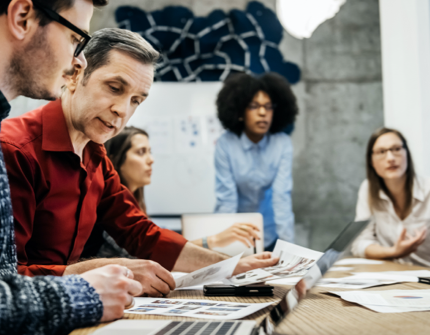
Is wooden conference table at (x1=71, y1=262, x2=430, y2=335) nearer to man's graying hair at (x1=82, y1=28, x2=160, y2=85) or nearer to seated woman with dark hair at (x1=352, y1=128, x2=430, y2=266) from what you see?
man's graying hair at (x1=82, y1=28, x2=160, y2=85)

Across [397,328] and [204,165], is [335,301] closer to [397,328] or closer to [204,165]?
[397,328]

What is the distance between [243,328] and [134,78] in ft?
2.26

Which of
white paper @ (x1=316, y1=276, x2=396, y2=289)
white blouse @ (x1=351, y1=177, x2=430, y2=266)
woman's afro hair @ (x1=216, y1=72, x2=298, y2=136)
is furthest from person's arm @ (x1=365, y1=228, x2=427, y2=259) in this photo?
woman's afro hair @ (x1=216, y1=72, x2=298, y2=136)

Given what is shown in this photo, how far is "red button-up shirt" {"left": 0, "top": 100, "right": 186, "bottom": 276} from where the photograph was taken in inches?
36.2

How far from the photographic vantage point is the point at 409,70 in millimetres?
3051

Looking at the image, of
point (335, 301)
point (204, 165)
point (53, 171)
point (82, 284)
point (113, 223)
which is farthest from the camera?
point (204, 165)

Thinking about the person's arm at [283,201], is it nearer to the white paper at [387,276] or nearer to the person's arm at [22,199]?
the white paper at [387,276]

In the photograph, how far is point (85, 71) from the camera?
1081mm

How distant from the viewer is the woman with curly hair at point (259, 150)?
3.11m

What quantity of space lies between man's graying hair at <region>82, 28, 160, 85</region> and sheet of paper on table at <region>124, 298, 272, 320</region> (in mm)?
600

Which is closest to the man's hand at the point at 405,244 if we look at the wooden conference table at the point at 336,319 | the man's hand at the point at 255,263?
the man's hand at the point at 255,263

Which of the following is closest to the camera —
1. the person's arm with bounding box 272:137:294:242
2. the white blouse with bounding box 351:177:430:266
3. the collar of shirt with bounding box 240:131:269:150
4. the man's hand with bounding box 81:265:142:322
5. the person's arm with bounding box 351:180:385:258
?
the man's hand with bounding box 81:265:142:322

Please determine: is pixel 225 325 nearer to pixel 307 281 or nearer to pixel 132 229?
pixel 307 281

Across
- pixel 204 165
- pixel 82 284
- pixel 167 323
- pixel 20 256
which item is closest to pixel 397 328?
pixel 167 323
